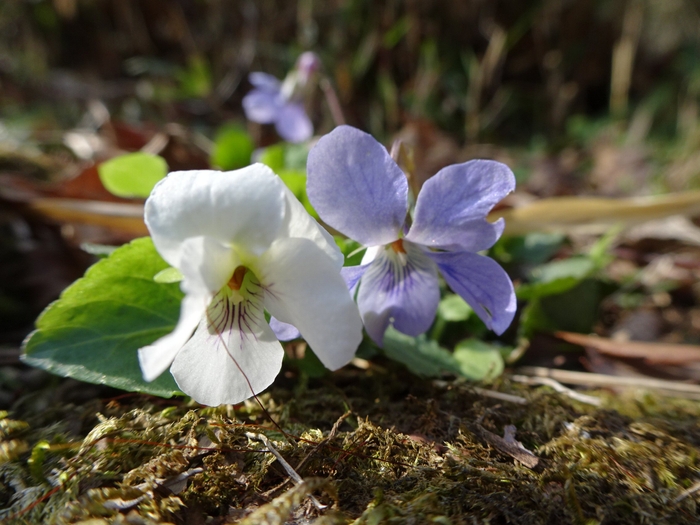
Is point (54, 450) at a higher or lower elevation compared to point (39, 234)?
higher

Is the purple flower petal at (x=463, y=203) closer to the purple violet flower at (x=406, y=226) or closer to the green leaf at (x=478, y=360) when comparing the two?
the purple violet flower at (x=406, y=226)

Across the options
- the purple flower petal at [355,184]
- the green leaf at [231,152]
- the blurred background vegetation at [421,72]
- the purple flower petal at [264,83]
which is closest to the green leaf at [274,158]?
the green leaf at [231,152]

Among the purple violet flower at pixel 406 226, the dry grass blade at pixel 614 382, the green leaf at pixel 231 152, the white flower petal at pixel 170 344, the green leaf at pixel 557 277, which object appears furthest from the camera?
the green leaf at pixel 231 152

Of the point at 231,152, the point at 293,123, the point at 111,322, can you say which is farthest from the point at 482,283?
the point at 293,123

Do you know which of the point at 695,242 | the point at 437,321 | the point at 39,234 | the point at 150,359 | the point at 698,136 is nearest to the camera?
the point at 150,359

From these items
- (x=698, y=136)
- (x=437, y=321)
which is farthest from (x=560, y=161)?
(x=437, y=321)

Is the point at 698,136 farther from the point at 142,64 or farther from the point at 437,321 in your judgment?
the point at 142,64
